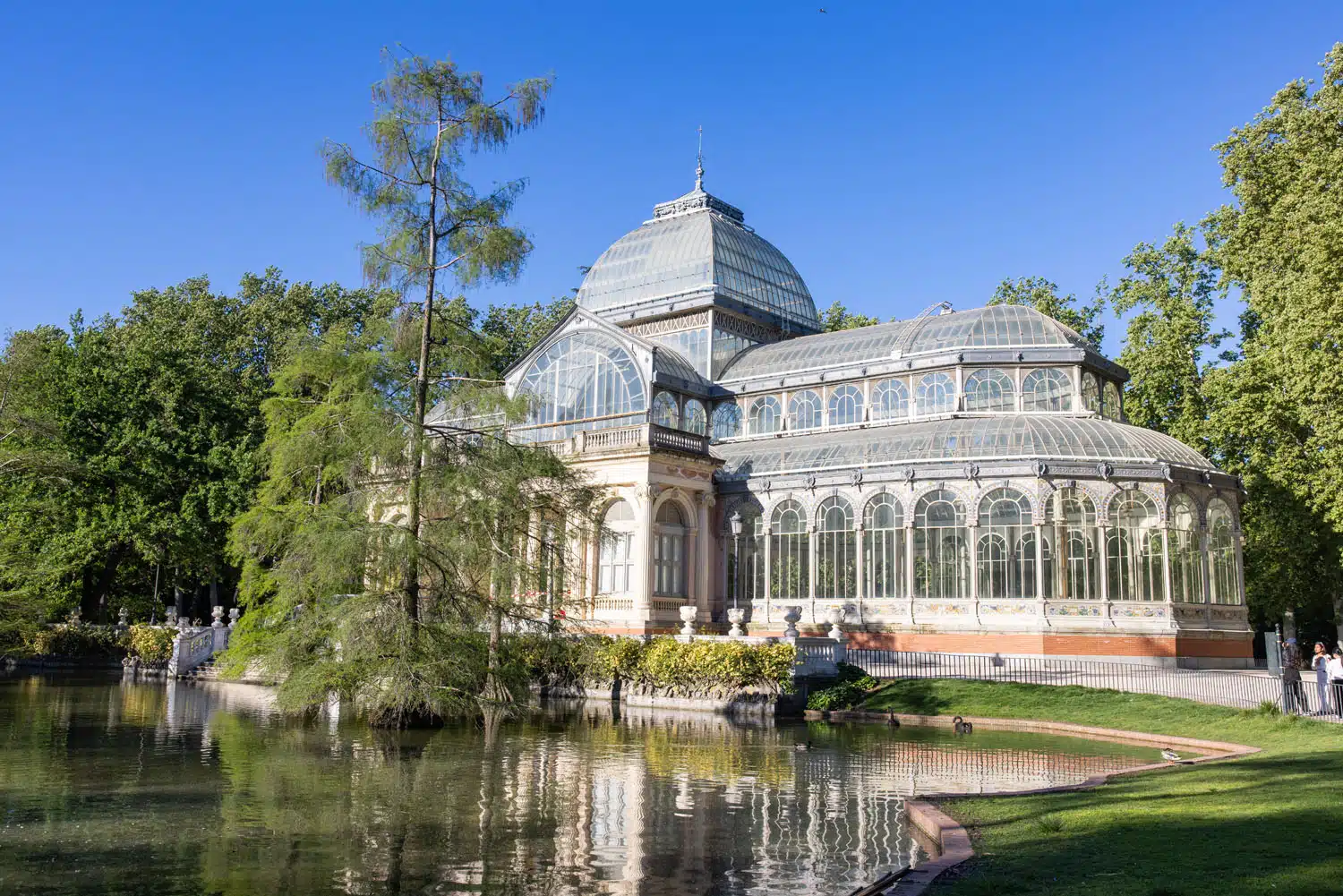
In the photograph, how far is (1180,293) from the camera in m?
47.0

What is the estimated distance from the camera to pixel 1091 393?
3900 cm

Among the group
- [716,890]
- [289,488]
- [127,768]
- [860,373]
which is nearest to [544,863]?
[716,890]

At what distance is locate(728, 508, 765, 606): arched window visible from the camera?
39438 mm

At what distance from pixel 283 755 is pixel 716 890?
10877 millimetres

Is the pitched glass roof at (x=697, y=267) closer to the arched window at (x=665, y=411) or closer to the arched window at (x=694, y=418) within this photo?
the arched window at (x=694, y=418)

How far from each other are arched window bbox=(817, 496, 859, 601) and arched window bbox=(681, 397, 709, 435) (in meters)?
7.42

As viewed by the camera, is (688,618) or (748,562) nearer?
(688,618)

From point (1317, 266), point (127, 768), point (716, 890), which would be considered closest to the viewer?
point (716, 890)

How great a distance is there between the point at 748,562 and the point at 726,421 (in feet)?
23.5

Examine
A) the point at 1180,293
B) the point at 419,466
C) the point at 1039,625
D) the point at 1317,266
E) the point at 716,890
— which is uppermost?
the point at 1180,293

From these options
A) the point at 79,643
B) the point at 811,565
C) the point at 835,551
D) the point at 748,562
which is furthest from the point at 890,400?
the point at 79,643

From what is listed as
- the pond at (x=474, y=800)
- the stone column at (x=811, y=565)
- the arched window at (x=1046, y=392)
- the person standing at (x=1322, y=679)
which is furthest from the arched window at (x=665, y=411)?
the person standing at (x=1322, y=679)

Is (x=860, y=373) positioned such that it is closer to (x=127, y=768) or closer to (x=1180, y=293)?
(x=1180, y=293)

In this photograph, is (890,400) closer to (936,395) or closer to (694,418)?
(936,395)
